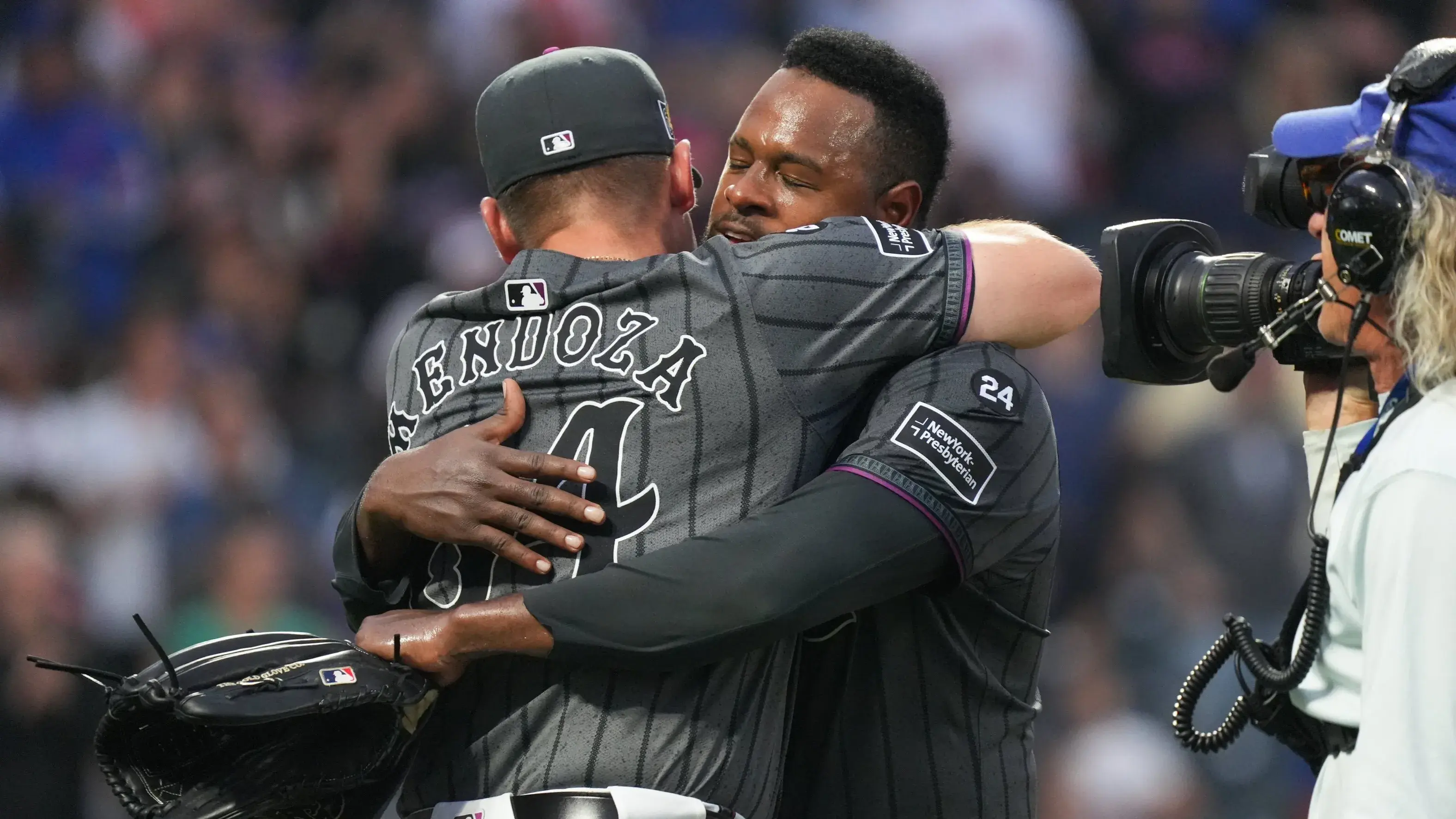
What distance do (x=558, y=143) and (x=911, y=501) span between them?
30.0 inches

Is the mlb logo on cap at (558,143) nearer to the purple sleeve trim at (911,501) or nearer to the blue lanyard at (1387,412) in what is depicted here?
the purple sleeve trim at (911,501)

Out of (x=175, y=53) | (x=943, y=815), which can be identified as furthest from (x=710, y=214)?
(x=175, y=53)

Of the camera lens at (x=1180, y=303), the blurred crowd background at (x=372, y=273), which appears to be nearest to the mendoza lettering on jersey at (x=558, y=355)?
the camera lens at (x=1180, y=303)

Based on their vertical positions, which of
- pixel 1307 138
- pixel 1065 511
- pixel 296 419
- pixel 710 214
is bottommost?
pixel 1307 138

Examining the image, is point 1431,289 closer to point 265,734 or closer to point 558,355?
point 558,355

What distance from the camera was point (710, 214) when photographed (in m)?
3.04

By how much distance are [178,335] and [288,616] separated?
1227 mm

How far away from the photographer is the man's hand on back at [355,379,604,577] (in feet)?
7.44

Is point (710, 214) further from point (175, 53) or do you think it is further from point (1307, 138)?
point (175, 53)

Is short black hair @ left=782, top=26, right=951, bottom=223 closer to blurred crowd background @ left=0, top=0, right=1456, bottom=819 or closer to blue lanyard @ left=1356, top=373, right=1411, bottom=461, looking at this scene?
blue lanyard @ left=1356, top=373, right=1411, bottom=461

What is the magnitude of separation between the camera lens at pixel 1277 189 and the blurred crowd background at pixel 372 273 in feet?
11.1

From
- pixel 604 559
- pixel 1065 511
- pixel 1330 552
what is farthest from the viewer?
pixel 1065 511

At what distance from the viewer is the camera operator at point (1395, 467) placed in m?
1.71

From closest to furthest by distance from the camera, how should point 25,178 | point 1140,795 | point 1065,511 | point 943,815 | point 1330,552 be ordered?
point 1330,552
point 943,815
point 1140,795
point 1065,511
point 25,178
